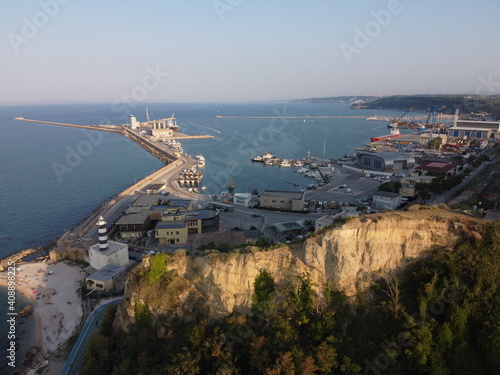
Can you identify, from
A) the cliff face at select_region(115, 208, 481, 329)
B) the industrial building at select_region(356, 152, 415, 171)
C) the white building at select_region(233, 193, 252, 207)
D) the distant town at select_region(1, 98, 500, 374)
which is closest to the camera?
the cliff face at select_region(115, 208, 481, 329)

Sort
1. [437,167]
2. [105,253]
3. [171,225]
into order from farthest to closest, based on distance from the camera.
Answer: [437,167]
[171,225]
[105,253]

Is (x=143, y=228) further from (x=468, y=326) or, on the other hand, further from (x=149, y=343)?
(x=468, y=326)

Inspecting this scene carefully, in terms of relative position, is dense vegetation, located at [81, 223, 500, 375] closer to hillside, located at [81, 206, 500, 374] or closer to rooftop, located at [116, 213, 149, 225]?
hillside, located at [81, 206, 500, 374]

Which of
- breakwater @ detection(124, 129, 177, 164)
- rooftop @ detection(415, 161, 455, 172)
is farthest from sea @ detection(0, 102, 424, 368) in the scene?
rooftop @ detection(415, 161, 455, 172)

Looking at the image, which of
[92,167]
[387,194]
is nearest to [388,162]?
[387,194]

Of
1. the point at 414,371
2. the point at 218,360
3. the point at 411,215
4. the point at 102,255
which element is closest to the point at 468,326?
the point at 414,371

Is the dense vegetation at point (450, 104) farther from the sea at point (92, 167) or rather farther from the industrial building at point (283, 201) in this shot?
the industrial building at point (283, 201)

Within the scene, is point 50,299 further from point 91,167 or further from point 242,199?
point 91,167
